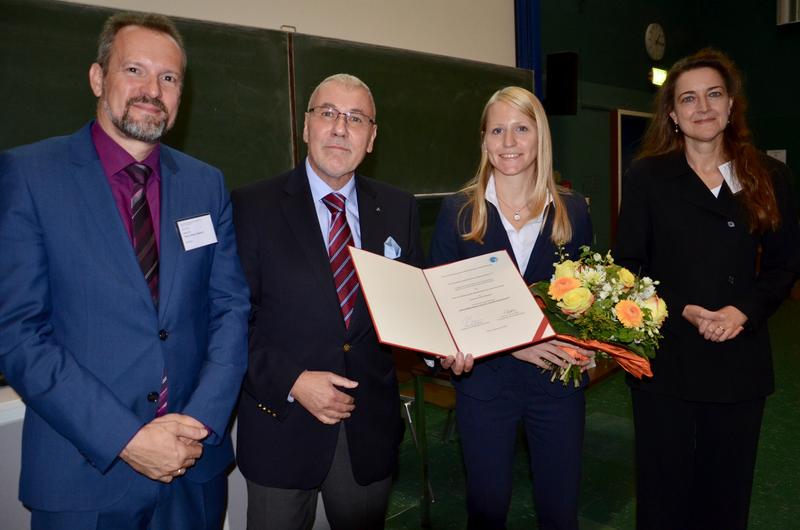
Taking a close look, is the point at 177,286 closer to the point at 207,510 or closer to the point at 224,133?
the point at 207,510

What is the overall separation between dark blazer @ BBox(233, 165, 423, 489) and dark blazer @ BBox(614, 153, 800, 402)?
1.11 m

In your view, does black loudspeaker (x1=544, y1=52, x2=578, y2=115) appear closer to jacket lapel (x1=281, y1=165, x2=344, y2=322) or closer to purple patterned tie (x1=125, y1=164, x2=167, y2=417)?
jacket lapel (x1=281, y1=165, x2=344, y2=322)

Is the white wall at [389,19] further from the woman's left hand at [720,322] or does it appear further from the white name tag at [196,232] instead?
the woman's left hand at [720,322]

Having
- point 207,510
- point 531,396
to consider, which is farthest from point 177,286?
point 531,396

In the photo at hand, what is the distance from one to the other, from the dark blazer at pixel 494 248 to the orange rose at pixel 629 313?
1.09 ft

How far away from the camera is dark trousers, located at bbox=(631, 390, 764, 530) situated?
7.20 ft

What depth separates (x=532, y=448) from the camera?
2.07 m

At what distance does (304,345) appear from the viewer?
1840mm

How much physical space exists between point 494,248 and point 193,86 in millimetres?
2332

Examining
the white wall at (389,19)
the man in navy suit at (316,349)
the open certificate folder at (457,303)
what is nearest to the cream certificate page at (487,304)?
the open certificate folder at (457,303)

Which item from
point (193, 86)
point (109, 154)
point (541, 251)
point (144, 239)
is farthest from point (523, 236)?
point (193, 86)

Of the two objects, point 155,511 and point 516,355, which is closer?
point 155,511

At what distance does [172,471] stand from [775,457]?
375 centimetres

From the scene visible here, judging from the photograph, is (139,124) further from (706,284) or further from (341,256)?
(706,284)
